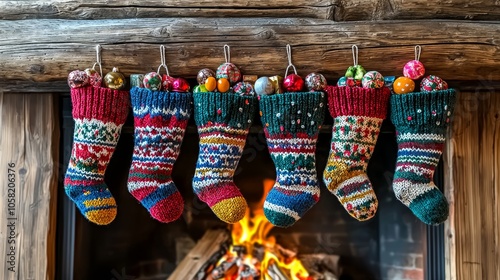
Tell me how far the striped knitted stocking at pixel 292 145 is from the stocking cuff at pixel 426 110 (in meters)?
0.24

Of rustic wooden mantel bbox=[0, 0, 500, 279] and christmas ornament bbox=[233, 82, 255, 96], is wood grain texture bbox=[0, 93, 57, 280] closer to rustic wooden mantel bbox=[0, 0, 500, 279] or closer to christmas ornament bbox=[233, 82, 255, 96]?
rustic wooden mantel bbox=[0, 0, 500, 279]

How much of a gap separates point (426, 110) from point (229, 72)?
0.57 metres

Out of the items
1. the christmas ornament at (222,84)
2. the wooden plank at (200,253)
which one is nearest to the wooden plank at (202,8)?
the christmas ornament at (222,84)

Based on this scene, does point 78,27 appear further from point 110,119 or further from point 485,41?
point 485,41

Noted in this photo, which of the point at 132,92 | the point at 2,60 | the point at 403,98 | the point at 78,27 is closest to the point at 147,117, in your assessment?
the point at 132,92

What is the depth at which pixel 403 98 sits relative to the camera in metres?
1.49

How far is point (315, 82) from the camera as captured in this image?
1490mm

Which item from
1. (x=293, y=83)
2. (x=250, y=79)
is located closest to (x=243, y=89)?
(x=250, y=79)

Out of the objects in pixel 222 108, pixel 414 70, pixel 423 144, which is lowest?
pixel 423 144

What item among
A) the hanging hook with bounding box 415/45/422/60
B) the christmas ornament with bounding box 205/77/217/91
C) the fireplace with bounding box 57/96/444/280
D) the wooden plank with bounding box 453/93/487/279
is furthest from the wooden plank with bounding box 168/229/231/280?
the hanging hook with bounding box 415/45/422/60

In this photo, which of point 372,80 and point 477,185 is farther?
point 477,185

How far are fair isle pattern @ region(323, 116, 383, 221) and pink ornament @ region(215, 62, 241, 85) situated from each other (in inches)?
12.4

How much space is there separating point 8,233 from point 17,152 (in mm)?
250

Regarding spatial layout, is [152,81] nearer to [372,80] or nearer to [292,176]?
[292,176]
